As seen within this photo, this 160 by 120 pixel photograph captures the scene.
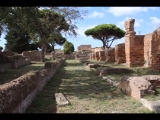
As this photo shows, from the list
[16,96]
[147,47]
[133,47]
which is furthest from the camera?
[133,47]

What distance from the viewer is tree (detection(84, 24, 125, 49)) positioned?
50.3 meters

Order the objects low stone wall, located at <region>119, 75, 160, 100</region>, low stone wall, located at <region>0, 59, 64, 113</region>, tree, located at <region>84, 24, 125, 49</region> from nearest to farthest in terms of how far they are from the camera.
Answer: low stone wall, located at <region>0, 59, 64, 113</region>
low stone wall, located at <region>119, 75, 160, 100</region>
tree, located at <region>84, 24, 125, 49</region>

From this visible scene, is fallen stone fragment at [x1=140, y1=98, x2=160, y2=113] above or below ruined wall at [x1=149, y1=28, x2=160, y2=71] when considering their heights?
below

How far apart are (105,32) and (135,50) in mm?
34589

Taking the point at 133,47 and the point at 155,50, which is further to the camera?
the point at 133,47

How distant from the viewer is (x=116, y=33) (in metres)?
51.2

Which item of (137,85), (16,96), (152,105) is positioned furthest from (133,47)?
(16,96)

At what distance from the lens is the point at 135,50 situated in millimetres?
16828

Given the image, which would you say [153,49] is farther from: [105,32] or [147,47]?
[105,32]

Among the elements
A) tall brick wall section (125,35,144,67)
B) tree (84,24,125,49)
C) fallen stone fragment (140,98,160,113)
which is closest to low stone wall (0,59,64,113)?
fallen stone fragment (140,98,160,113)

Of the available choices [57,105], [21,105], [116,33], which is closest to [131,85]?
[57,105]

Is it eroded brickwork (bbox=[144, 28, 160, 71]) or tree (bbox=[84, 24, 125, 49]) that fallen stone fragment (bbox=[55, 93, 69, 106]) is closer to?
eroded brickwork (bbox=[144, 28, 160, 71])

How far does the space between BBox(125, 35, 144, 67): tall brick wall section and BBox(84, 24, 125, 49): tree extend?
33.7 meters
